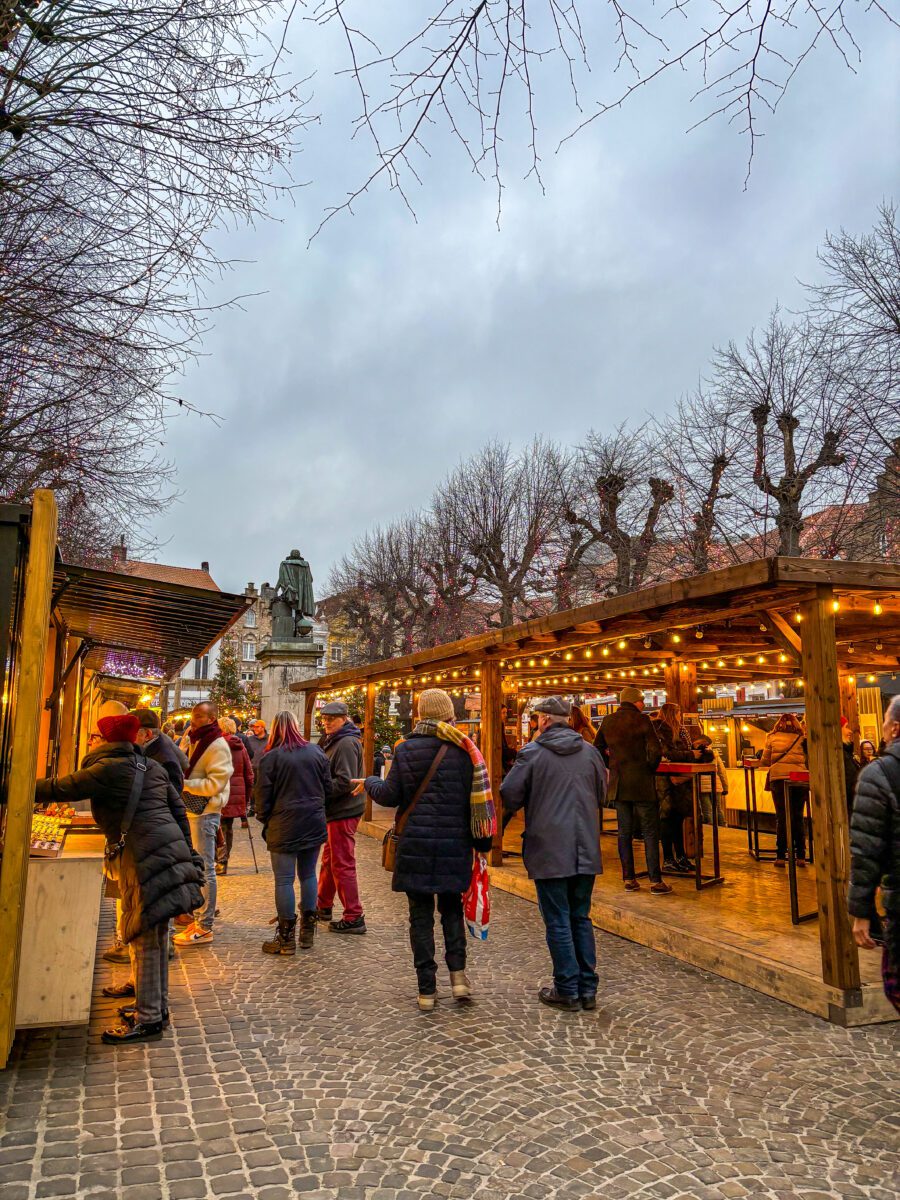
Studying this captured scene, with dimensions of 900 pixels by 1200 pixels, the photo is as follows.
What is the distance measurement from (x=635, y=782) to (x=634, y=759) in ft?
0.67

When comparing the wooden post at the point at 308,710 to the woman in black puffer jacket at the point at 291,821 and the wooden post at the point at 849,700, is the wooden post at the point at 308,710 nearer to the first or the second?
the wooden post at the point at 849,700

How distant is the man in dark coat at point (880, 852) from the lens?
290cm

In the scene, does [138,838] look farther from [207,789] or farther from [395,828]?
[207,789]

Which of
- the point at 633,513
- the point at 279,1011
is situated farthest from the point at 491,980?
the point at 633,513

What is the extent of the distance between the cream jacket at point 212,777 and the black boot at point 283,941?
1083mm

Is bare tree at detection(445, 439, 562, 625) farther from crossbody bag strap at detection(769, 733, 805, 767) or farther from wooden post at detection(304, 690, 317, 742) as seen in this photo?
crossbody bag strap at detection(769, 733, 805, 767)

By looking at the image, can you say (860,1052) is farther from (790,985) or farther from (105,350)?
(105,350)

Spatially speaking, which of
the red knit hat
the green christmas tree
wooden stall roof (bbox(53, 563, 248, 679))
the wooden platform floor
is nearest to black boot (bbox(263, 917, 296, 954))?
the red knit hat

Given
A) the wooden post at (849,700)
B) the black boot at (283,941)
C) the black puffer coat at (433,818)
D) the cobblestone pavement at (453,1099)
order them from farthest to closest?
the wooden post at (849,700)
the black boot at (283,941)
the black puffer coat at (433,818)
the cobblestone pavement at (453,1099)

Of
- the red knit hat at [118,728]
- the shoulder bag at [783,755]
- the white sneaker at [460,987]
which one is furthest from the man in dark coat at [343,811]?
the shoulder bag at [783,755]

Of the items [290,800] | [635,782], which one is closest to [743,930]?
[635,782]

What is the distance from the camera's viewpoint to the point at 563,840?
490 cm

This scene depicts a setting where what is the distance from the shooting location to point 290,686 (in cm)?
1847

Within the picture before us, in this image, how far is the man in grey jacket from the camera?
189 inches
